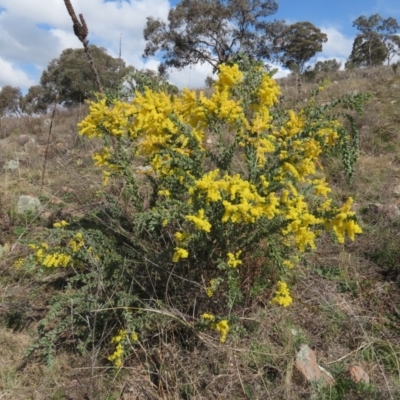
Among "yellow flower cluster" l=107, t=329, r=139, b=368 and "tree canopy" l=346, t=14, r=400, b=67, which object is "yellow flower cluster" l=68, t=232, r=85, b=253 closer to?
"yellow flower cluster" l=107, t=329, r=139, b=368

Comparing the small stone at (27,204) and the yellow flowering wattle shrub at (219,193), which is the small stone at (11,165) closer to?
the small stone at (27,204)

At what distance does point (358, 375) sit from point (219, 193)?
1.18 m

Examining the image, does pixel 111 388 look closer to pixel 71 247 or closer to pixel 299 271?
pixel 71 247

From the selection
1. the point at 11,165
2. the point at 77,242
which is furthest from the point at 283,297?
the point at 11,165

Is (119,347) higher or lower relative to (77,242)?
lower

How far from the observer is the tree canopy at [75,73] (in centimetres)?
1862

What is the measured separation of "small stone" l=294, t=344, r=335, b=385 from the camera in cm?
216

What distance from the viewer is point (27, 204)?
4.25 m

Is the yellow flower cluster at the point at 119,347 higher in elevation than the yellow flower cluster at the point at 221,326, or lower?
lower

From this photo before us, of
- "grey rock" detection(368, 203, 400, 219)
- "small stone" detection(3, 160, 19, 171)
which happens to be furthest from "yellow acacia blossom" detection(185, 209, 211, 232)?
"small stone" detection(3, 160, 19, 171)

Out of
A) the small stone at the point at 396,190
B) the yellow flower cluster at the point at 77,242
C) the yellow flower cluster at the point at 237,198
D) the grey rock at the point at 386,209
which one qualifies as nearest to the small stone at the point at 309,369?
the yellow flower cluster at the point at 237,198

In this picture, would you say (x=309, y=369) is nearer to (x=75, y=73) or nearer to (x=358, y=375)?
(x=358, y=375)

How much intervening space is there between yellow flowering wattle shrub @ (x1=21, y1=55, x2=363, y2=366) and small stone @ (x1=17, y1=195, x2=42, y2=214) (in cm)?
166

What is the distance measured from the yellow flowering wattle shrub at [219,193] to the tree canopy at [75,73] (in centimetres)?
1484
